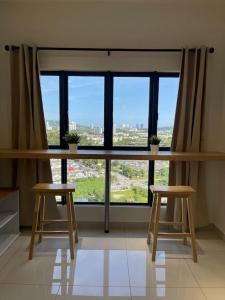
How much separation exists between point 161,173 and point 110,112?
39.0 inches

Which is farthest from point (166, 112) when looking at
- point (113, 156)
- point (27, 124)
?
point (27, 124)

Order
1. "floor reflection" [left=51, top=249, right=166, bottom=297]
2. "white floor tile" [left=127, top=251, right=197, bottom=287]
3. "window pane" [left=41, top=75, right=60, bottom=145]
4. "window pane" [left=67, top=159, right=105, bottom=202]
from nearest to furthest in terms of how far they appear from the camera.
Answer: "floor reflection" [left=51, top=249, right=166, bottom=297], "white floor tile" [left=127, top=251, right=197, bottom=287], "window pane" [left=41, top=75, right=60, bottom=145], "window pane" [left=67, top=159, right=105, bottom=202]

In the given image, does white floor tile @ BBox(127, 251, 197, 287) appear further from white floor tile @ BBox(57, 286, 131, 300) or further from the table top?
the table top

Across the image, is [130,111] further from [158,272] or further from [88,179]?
[158,272]

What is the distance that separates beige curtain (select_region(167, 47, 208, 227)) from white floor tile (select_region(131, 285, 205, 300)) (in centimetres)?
112

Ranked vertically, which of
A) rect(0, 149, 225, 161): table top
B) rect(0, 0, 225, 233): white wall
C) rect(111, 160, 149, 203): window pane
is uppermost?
rect(0, 0, 225, 233): white wall

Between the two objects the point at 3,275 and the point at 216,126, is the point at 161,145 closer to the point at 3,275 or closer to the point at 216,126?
the point at 216,126

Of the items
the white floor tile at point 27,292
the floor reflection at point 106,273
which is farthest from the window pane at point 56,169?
the white floor tile at point 27,292


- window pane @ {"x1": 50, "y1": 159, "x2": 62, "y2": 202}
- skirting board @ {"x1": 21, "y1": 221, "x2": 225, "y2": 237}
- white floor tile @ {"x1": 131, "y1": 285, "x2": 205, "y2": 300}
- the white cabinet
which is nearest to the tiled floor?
white floor tile @ {"x1": 131, "y1": 285, "x2": 205, "y2": 300}

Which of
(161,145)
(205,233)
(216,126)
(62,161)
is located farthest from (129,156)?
(205,233)

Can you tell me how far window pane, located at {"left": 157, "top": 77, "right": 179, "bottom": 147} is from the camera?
10.7 ft

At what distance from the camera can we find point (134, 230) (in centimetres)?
328

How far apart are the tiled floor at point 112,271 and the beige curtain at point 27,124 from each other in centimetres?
49

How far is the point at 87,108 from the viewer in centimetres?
331
